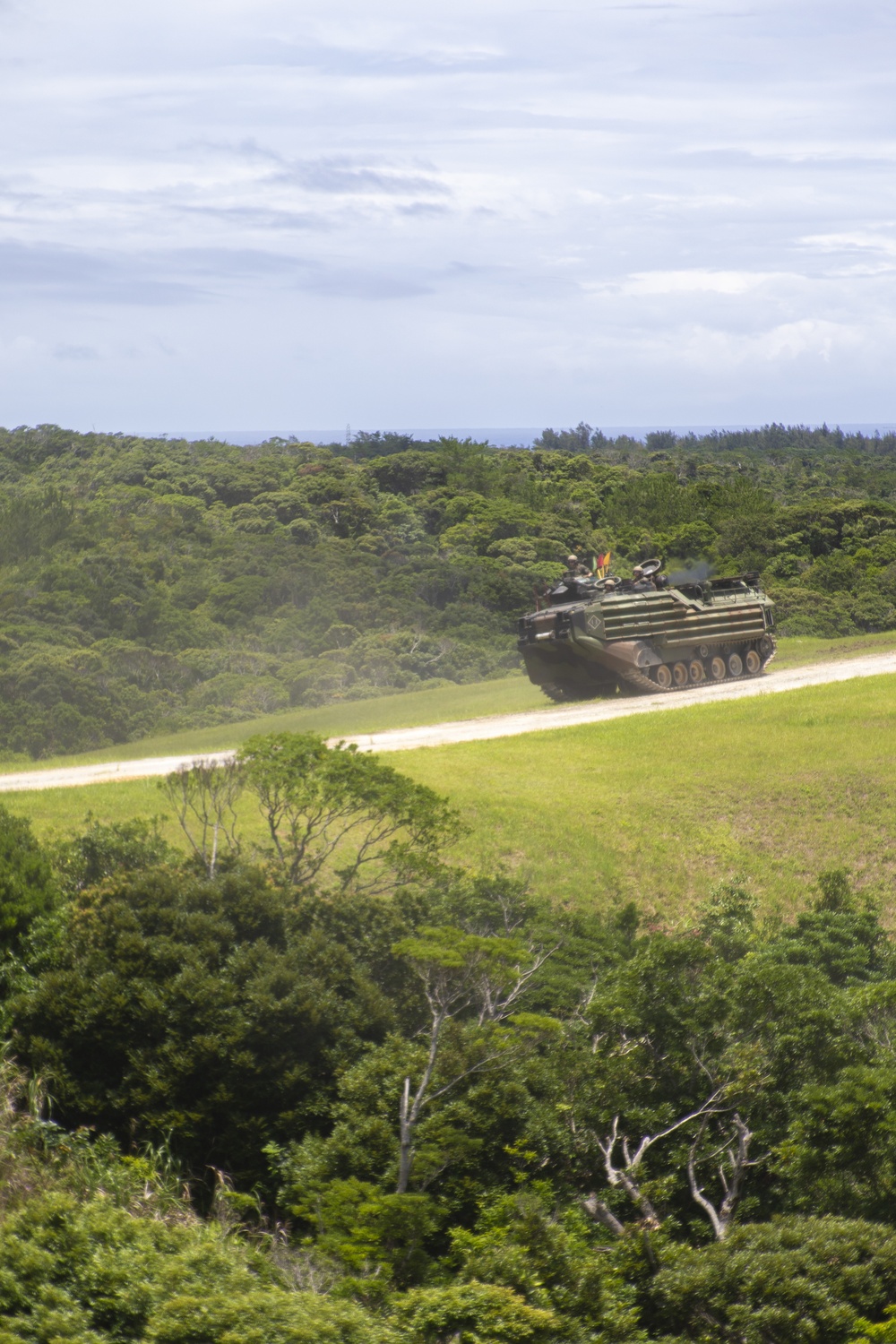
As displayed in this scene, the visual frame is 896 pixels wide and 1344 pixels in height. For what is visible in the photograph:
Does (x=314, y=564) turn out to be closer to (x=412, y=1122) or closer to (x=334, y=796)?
(x=334, y=796)

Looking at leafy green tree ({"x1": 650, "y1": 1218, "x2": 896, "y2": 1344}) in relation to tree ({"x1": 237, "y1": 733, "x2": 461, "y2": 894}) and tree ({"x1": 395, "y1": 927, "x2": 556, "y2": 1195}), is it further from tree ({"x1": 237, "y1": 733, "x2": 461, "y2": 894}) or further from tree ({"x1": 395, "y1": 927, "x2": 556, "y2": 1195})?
tree ({"x1": 237, "y1": 733, "x2": 461, "y2": 894})

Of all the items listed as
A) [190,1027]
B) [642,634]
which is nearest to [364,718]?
[642,634]

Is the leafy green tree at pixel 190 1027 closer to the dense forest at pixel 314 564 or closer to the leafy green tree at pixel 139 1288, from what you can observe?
the leafy green tree at pixel 139 1288

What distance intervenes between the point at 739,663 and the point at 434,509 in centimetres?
2696

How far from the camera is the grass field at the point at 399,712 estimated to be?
937 inches

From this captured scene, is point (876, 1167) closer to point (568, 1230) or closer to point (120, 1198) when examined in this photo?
point (568, 1230)

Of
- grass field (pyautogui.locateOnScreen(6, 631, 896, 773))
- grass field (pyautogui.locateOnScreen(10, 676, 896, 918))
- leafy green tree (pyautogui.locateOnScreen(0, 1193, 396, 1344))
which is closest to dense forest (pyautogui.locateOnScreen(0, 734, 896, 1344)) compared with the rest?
leafy green tree (pyautogui.locateOnScreen(0, 1193, 396, 1344))

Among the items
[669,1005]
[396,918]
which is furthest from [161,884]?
[669,1005]

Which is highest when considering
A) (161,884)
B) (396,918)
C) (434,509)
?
(434,509)

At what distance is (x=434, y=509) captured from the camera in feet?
176

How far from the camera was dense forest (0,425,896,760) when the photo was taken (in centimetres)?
3778

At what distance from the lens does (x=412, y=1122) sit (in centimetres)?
1037

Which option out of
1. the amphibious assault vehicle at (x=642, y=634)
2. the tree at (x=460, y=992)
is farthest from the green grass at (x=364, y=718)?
the tree at (x=460, y=992)

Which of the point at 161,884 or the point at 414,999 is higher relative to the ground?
the point at 161,884
